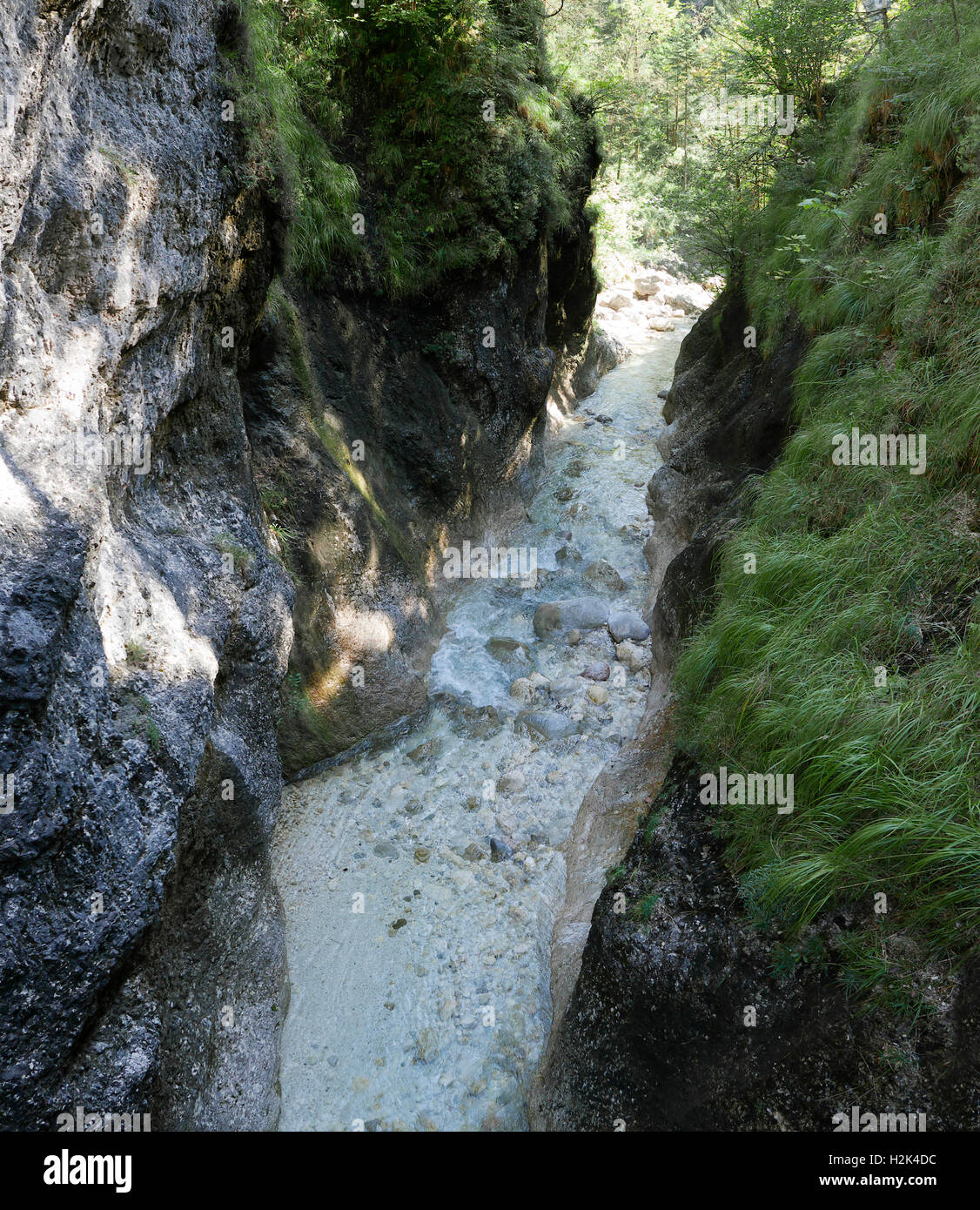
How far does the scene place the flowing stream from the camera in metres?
4.42

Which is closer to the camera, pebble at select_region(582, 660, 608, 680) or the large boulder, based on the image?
pebble at select_region(582, 660, 608, 680)

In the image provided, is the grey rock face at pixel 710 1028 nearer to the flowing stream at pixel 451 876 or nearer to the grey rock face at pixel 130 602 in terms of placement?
the flowing stream at pixel 451 876

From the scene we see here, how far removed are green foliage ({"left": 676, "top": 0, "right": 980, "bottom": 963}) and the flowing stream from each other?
2018 millimetres

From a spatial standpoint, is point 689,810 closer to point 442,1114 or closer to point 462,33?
point 442,1114

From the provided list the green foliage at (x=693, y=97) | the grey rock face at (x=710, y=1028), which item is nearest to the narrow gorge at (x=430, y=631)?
the grey rock face at (x=710, y=1028)

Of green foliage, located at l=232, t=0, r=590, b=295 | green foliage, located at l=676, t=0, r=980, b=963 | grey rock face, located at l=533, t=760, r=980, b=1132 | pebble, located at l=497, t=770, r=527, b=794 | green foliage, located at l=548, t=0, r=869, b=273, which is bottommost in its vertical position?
grey rock face, located at l=533, t=760, r=980, b=1132

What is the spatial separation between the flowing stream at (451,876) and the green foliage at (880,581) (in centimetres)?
202

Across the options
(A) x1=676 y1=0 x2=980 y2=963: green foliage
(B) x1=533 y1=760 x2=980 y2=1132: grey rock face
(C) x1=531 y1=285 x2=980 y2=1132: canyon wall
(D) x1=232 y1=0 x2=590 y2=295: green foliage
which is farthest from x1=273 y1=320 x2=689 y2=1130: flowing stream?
(D) x1=232 y1=0 x2=590 y2=295: green foliage

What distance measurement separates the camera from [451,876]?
5.64 m

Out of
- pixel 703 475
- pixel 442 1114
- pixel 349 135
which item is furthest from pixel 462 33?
pixel 442 1114

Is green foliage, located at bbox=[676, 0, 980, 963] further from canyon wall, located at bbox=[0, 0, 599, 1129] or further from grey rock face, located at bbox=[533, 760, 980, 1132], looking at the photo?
canyon wall, located at bbox=[0, 0, 599, 1129]

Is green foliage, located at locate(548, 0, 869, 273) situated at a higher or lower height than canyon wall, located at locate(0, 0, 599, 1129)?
higher

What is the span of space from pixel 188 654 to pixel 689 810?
3045mm

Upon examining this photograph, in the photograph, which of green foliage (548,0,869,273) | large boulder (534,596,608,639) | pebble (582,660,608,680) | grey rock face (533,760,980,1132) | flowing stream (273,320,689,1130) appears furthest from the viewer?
green foliage (548,0,869,273)
